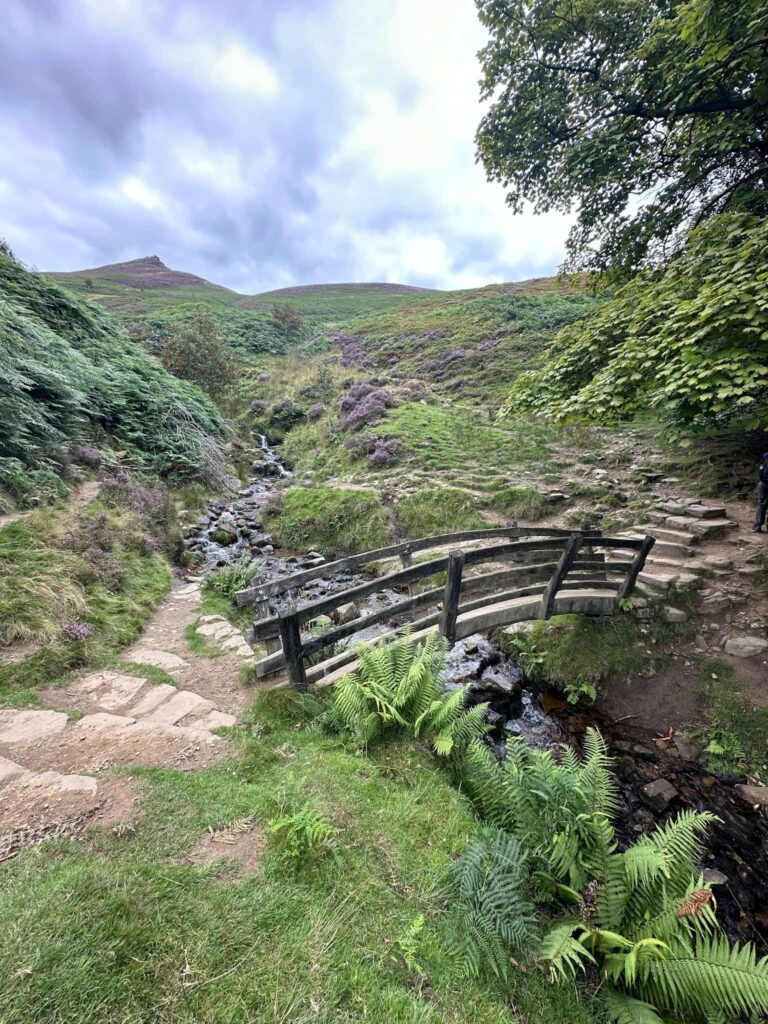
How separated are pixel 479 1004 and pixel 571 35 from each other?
44.2 ft

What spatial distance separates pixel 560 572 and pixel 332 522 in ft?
25.0

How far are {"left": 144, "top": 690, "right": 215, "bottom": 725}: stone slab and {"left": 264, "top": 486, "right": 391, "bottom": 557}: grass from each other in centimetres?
695

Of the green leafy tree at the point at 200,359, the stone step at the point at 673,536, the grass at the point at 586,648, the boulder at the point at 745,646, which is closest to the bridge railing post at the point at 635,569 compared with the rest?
the grass at the point at 586,648

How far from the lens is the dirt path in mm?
2893

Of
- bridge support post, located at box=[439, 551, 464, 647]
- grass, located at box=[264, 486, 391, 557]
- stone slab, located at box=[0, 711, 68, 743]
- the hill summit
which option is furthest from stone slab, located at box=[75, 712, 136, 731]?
the hill summit

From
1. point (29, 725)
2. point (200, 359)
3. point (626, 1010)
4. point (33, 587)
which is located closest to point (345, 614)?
point (29, 725)

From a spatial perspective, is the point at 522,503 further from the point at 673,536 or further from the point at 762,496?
the point at 762,496

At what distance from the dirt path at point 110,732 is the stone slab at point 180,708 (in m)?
0.01

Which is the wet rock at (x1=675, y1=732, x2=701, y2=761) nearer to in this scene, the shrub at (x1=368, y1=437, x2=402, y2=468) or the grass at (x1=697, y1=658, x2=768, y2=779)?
the grass at (x1=697, y1=658, x2=768, y2=779)

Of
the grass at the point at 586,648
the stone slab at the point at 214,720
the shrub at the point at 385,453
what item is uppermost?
the shrub at the point at 385,453

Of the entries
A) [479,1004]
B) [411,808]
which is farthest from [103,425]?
[479,1004]

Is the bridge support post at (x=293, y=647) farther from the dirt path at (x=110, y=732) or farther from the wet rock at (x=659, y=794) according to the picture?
the wet rock at (x=659, y=794)

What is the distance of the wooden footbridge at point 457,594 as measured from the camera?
4848 mm

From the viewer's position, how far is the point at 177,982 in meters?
1.82
